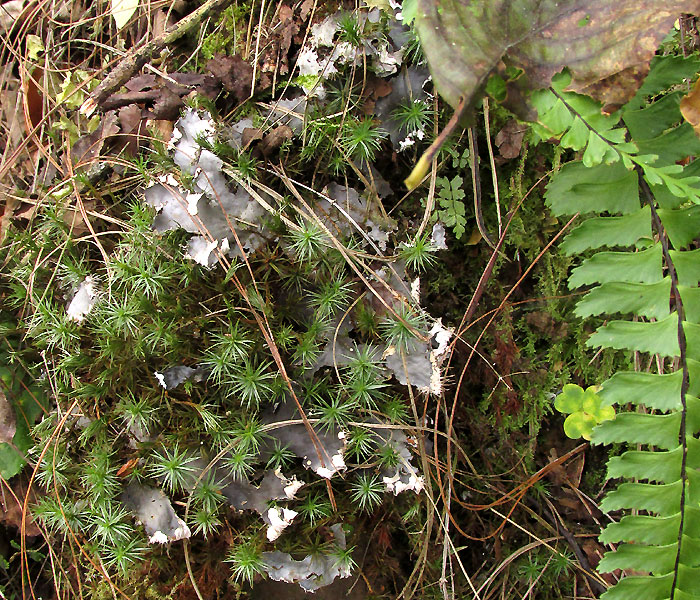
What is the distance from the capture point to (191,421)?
→ 2.40 metres

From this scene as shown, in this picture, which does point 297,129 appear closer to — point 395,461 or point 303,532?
point 395,461

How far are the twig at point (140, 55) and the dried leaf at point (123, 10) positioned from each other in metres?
0.27

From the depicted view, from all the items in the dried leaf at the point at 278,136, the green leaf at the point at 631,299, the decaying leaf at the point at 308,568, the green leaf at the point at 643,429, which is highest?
the dried leaf at the point at 278,136

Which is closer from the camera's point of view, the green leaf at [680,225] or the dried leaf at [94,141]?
the green leaf at [680,225]

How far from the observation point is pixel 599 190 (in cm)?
208

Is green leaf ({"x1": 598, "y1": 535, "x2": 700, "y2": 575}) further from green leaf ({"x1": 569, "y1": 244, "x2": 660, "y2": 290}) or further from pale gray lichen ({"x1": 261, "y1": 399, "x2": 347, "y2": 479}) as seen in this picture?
pale gray lichen ({"x1": 261, "y1": 399, "x2": 347, "y2": 479})

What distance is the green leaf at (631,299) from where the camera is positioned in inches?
80.4

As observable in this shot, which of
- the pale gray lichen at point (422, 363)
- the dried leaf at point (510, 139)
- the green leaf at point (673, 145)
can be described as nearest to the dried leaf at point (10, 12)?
the dried leaf at point (510, 139)

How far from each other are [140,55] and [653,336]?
2.69 metres

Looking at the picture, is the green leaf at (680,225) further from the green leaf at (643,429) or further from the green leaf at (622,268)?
the green leaf at (643,429)

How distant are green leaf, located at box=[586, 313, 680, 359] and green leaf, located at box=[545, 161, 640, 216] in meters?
0.42

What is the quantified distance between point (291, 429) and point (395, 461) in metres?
0.45

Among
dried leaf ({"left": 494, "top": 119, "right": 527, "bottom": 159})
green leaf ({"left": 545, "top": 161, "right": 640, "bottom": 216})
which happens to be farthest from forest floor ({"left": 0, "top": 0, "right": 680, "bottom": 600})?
green leaf ({"left": 545, "top": 161, "right": 640, "bottom": 216})

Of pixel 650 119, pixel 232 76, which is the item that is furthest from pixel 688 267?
pixel 232 76
